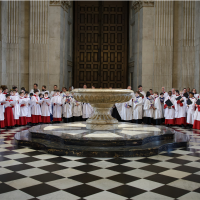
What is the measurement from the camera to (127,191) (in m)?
4.25

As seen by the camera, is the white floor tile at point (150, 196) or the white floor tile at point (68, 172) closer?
the white floor tile at point (150, 196)

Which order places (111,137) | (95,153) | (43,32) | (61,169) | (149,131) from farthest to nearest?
1. (43,32)
2. (149,131)
3. (111,137)
4. (95,153)
5. (61,169)

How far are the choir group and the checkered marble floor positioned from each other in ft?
13.5

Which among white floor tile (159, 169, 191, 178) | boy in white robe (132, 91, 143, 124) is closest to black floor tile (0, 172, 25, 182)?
white floor tile (159, 169, 191, 178)

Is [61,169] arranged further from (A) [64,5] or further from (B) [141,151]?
(A) [64,5]

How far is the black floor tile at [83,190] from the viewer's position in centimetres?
413

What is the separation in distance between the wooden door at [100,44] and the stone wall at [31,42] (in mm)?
3155

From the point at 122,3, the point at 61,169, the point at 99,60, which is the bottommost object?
the point at 61,169

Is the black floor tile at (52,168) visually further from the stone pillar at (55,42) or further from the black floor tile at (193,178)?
the stone pillar at (55,42)

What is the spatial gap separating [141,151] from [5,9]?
1230 cm

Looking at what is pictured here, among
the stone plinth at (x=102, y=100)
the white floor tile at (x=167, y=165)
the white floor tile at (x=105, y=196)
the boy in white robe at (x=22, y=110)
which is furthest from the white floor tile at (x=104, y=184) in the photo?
the boy in white robe at (x=22, y=110)

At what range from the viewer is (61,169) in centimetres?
534

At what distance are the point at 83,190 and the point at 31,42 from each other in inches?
486

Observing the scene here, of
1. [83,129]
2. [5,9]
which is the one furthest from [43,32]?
[83,129]
